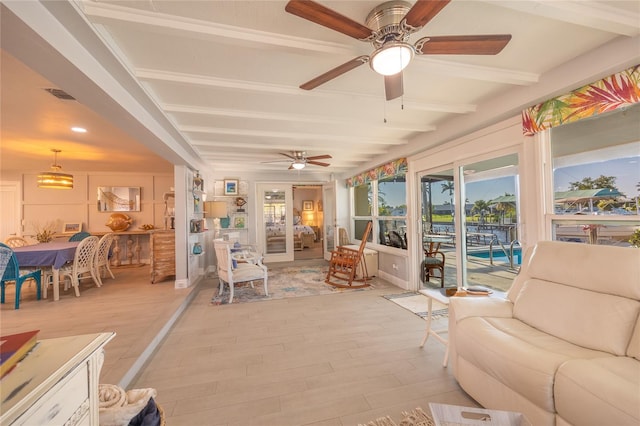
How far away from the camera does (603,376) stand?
3.78ft

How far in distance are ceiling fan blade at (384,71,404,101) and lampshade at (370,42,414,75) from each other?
0.15 metres

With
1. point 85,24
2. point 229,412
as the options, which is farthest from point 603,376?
point 85,24

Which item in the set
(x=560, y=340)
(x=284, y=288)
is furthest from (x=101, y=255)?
(x=560, y=340)

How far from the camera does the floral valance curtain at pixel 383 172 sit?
177 inches

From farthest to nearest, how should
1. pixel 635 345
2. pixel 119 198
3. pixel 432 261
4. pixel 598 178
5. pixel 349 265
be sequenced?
pixel 119 198
pixel 349 265
pixel 432 261
pixel 598 178
pixel 635 345

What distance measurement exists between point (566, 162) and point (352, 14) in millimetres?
2290

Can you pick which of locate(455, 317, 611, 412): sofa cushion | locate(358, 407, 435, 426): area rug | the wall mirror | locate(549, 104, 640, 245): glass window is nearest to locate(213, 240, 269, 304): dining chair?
locate(358, 407, 435, 426): area rug

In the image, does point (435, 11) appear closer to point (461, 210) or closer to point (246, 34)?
point (246, 34)

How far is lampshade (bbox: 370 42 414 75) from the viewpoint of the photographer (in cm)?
139

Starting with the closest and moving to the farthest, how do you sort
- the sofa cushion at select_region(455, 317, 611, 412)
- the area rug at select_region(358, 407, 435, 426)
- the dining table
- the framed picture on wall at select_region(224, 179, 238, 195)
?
the sofa cushion at select_region(455, 317, 611, 412)
the area rug at select_region(358, 407, 435, 426)
the dining table
the framed picture on wall at select_region(224, 179, 238, 195)

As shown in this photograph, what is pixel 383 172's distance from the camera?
508cm

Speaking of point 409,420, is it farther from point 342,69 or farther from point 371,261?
point 371,261

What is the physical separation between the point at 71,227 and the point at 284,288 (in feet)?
18.1

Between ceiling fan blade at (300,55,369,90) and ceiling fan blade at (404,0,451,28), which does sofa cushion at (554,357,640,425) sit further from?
ceiling fan blade at (300,55,369,90)
